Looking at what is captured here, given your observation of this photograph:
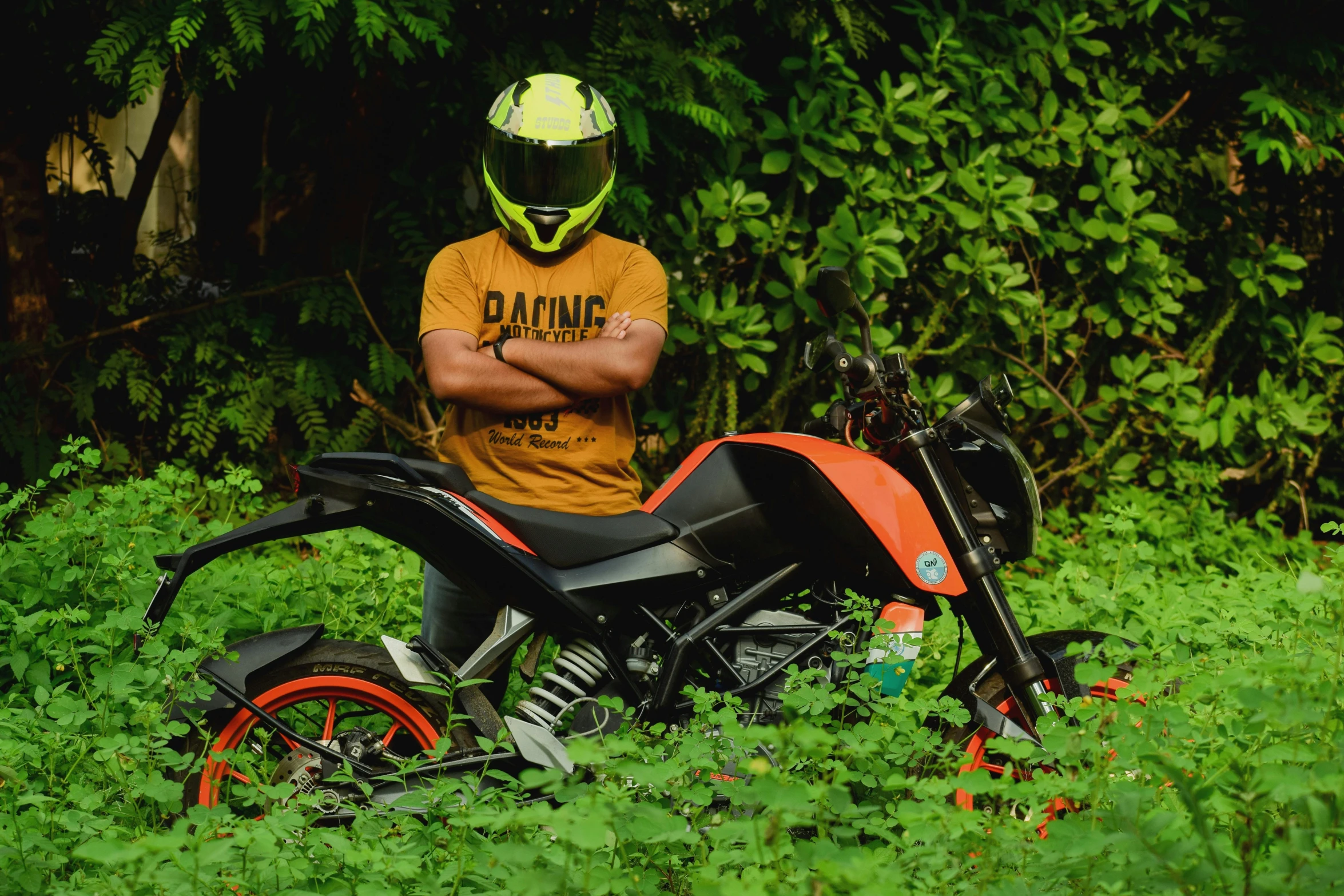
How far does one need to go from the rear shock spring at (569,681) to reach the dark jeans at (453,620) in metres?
0.21

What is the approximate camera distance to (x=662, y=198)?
5426 mm

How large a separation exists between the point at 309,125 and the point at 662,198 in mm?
1731

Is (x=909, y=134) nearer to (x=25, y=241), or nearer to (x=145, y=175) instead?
(x=145, y=175)

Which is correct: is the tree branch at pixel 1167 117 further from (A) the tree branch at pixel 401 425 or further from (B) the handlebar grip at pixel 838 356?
(A) the tree branch at pixel 401 425

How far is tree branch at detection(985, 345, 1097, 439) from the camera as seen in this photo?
231 inches

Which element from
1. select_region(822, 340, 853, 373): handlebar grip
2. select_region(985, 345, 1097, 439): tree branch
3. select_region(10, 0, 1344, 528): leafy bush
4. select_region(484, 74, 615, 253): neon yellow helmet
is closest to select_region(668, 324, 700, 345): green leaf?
select_region(10, 0, 1344, 528): leafy bush

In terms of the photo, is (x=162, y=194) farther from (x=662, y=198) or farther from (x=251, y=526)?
(x=251, y=526)

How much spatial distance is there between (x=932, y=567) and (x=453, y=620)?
4.42ft

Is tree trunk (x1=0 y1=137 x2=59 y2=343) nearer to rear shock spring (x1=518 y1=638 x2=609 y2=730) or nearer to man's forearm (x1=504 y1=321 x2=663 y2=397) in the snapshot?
man's forearm (x1=504 y1=321 x2=663 y2=397)


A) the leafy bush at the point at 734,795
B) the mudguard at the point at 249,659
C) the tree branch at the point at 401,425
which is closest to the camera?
the leafy bush at the point at 734,795

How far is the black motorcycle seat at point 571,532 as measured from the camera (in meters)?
2.88

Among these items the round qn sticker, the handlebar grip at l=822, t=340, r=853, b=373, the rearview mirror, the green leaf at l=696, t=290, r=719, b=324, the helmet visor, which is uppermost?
the helmet visor

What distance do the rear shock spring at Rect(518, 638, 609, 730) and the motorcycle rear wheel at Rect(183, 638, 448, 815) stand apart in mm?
245

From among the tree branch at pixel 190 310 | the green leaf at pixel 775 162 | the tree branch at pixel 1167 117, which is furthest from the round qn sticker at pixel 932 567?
the tree branch at pixel 1167 117
